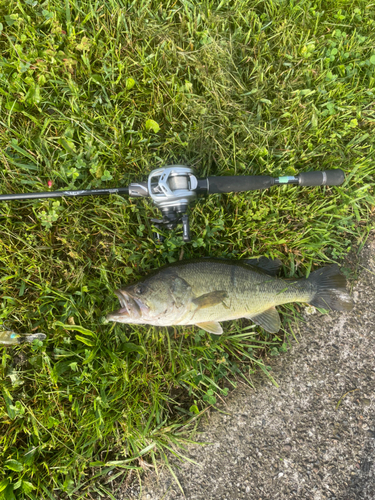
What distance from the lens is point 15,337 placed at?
2.71m

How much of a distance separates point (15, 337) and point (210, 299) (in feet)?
5.90

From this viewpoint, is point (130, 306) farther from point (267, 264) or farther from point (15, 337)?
point (267, 264)

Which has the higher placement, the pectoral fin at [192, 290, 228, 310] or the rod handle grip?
the rod handle grip

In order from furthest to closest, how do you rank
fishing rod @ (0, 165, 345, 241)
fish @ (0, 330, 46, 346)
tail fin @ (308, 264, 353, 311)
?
tail fin @ (308, 264, 353, 311) < fish @ (0, 330, 46, 346) < fishing rod @ (0, 165, 345, 241)

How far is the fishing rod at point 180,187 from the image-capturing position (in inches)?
93.8

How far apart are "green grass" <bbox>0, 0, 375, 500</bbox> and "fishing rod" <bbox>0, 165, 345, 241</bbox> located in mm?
287

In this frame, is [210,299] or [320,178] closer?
[210,299]

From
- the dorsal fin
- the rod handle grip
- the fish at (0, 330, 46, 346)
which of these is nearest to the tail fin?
the dorsal fin

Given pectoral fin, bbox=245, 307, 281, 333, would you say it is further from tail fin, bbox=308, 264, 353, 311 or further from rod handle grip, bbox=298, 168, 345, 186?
rod handle grip, bbox=298, 168, 345, 186

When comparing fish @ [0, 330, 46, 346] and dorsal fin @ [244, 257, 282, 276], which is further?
dorsal fin @ [244, 257, 282, 276]

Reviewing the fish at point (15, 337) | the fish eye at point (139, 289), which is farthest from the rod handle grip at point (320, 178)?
the fish at point (15, 337)

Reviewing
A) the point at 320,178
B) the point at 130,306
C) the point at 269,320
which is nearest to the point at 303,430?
the point at 269,320

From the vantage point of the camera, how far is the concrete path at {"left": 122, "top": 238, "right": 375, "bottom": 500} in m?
2.77

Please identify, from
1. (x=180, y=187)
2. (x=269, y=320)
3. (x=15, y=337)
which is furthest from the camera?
(x=269, y=320)
